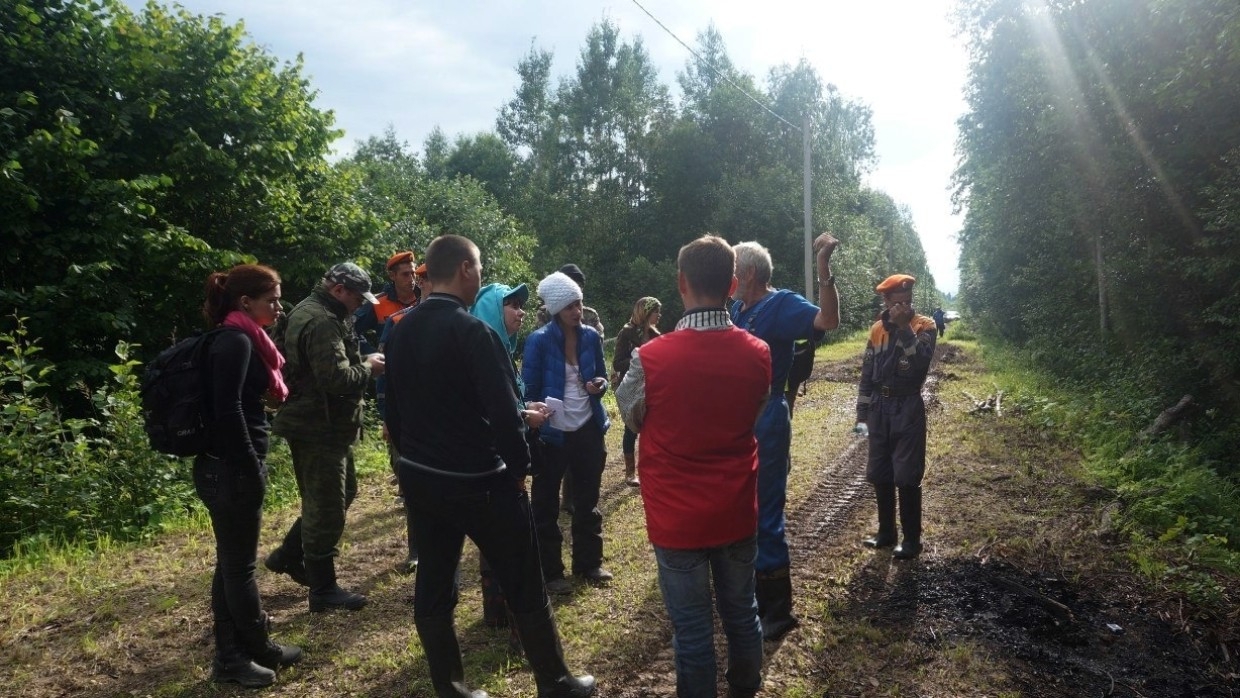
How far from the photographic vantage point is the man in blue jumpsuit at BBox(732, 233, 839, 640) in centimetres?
363

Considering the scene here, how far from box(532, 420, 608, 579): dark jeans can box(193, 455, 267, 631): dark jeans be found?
62.4 inches

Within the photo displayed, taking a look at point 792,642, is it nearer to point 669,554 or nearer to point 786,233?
point 669,554

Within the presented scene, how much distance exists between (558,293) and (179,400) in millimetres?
2103

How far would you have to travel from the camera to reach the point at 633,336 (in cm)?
725

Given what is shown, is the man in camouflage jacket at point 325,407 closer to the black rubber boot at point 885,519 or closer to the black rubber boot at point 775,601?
the black rubber boot at point 775,601

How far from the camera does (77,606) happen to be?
457 centimetres

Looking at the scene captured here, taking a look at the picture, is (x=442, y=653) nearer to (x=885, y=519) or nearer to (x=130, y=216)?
(x=885, y=519)

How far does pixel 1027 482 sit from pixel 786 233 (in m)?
25.1

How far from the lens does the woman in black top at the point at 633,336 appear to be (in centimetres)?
702

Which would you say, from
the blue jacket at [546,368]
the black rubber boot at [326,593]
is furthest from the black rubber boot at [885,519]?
the black rubber boot at [326,593]

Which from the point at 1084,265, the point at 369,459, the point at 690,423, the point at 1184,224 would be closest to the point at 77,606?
the point at 369,459

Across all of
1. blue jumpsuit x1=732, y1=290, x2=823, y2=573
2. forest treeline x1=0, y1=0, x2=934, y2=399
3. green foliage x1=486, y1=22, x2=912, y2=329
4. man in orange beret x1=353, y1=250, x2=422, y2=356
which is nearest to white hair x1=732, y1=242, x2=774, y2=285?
blue jumpsuit x1=732, y1=290, x2=823, y2=573

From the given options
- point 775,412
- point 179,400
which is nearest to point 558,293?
point 775,412

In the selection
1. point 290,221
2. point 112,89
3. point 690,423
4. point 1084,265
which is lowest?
point 690,423
